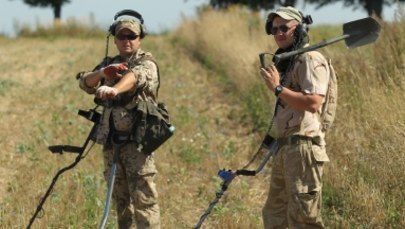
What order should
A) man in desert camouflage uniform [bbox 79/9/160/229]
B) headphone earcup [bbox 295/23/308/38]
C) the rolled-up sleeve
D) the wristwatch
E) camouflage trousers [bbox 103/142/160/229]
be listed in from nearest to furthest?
the wristwatch < headphone earcup [bbox 295/23/308/38] < the rolled-up sleeve < man in desert camouflage uniform [bbox 79/9/160/229] < camouflage trousers [bbox 103/142/160/229]

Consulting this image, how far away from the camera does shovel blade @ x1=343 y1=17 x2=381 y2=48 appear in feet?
13.5

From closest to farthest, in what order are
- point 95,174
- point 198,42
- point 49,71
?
point 95,174 < point 49,71 < point 198,42

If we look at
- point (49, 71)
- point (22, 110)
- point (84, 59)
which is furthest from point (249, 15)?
point (22, 110)

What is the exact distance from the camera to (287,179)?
13.3 feet

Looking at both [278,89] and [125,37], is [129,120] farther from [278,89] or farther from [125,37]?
[278,89]

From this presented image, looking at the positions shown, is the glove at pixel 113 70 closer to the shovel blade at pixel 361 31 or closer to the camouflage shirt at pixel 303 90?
the camouflage shirt at pixel 303 90

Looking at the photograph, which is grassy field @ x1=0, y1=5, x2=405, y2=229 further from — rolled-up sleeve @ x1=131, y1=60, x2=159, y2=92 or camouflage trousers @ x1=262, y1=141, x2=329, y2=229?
rolled-up sleeve @ x1=131, y1=60, x2=159, y2=92

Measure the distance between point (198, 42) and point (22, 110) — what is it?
32.3 feet

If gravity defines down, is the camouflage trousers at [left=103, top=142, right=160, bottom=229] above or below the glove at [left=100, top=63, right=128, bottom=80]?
below

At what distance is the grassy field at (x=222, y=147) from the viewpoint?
5340mm

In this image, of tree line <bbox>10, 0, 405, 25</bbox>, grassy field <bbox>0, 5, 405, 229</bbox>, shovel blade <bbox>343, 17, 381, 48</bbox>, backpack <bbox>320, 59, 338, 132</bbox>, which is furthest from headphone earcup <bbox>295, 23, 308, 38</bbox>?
tree line <bbox>10, 0, 405, 25</bbox>

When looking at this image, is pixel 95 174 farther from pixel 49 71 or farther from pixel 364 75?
pixel 49 71

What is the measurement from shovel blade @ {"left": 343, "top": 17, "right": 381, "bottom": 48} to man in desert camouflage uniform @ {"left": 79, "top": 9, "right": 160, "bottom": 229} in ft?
4.84

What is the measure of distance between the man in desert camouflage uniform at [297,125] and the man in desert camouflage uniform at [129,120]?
104 centimetres
